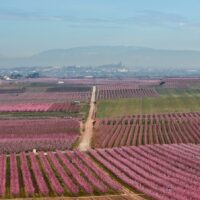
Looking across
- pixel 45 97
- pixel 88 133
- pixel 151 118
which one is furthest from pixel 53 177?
pixel 45 97

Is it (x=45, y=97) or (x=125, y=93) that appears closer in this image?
(x=45, y=97)

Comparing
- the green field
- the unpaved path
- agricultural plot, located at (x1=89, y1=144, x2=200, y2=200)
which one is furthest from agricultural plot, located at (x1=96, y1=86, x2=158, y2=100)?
agricultural plot, located at (x1=89, y1=144, x2=200, y2=200)

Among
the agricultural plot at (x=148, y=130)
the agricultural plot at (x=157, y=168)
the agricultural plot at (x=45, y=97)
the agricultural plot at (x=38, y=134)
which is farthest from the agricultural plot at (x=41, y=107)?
the agricultural plot at (x=157, y=168)

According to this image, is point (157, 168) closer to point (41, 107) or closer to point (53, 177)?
point (53, 177)

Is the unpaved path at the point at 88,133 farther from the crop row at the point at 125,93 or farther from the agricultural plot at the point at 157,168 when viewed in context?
the crop row at the point at 125,93

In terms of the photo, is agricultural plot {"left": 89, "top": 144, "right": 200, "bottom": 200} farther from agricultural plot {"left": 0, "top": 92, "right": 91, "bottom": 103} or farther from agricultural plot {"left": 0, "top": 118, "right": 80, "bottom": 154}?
agricultural plot {"left": 0, "top": 92, "right": 91, "bottom": 103}

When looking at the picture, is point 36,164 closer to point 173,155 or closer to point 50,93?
point 173,155

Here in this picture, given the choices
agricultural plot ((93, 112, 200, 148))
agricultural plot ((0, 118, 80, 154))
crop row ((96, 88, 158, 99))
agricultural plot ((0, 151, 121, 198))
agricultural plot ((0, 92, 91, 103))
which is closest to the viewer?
agricultural plot ((0, 151, 121, 198))
